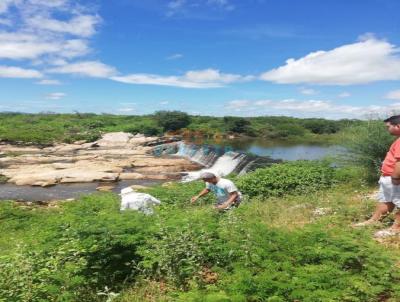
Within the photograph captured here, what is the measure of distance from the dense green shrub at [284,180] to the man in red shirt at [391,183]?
7.25 meters

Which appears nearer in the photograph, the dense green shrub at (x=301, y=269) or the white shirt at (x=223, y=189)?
the dense green shrub at (x=301, y=269)

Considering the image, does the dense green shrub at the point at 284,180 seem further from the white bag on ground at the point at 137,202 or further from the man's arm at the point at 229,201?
the white bag on ground at the point at 137,202

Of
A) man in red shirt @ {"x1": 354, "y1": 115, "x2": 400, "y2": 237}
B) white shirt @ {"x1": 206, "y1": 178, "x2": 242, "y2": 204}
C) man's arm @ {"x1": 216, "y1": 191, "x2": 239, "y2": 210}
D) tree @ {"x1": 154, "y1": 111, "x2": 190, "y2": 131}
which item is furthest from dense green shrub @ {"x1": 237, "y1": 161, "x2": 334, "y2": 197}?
tree @ {"x1": 154, "y1": 111, "x2": 190, "y2": 131}

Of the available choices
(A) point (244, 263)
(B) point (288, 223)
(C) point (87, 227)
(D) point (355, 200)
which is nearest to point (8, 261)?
(C) point (87, 227)

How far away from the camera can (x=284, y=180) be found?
15.5 metres

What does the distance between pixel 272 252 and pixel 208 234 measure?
3.09ft

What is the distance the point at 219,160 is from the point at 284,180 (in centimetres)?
1673

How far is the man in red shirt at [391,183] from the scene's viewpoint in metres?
6.54

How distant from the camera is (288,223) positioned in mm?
8312

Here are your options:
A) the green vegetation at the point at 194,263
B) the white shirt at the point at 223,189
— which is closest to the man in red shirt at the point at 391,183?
the green vegetation at the point at 194,263

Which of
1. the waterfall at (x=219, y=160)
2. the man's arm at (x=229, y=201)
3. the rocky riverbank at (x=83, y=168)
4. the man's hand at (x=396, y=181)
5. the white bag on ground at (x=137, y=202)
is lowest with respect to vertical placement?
the rocky riverbank at (x=83, y=168)

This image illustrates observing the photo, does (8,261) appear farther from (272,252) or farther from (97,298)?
(272,252)

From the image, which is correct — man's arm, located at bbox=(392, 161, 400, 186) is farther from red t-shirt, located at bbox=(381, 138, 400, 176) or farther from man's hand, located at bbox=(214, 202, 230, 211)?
man's hand, located at bbox=(214, 202, 230, 211)

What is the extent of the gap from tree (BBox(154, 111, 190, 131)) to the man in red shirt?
195 ft
